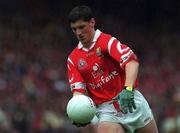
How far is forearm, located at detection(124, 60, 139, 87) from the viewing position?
285 inches

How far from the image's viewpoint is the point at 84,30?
7.47 m

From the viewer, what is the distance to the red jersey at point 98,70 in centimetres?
759

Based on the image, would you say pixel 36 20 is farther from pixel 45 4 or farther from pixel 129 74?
pixel 129 74

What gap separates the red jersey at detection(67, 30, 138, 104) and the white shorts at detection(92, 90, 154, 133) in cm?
10

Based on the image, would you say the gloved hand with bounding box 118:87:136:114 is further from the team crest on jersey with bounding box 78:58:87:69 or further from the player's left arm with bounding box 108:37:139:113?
the team crest on jersey with bounding box 78:58:87:69

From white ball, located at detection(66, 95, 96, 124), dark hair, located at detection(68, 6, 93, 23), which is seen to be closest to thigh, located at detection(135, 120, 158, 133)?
white ball, located at detection(66, 95, 96, 124)

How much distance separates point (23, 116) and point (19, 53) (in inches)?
117

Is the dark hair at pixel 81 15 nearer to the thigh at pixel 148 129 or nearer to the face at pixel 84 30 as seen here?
the face at pixel 84 30

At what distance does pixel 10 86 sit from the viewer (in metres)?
15.8

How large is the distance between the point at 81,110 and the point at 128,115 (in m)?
0.63

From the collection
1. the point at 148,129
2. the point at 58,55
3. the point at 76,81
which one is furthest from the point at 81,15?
the point at 58,55

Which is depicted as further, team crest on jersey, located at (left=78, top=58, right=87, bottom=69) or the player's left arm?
team crest on jersey, located at (left=78, top=58, right=87, bottom=69)

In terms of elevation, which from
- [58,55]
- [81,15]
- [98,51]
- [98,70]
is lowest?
[58,55]

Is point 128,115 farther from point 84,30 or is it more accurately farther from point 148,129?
point 84,30
